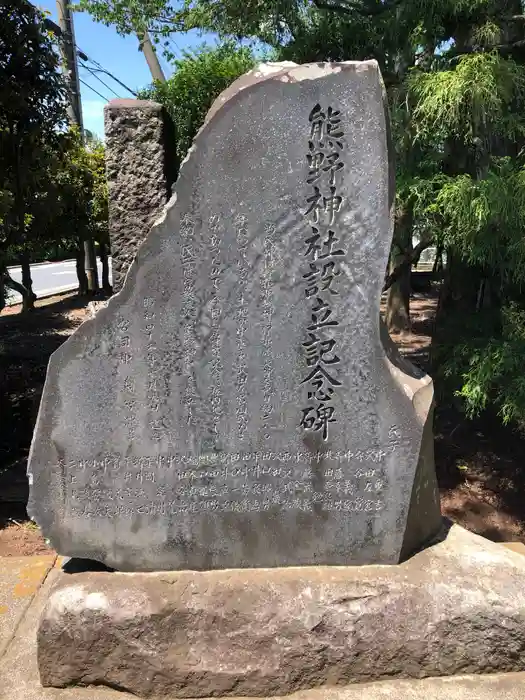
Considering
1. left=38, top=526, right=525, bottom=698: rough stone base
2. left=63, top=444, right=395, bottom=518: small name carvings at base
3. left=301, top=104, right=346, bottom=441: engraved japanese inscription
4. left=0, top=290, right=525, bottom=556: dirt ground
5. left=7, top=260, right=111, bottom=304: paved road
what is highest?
left=301, top=104, right=346, bottom=441: engraved japanese inscription

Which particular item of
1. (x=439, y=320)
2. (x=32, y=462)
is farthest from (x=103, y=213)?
(x=32, y=462)

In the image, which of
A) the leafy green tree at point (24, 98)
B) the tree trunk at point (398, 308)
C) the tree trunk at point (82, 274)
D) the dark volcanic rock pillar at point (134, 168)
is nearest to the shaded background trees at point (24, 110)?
the leafy green tree at point (24, 98)

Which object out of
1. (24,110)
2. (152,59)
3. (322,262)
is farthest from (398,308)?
(322,262)

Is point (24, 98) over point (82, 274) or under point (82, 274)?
over

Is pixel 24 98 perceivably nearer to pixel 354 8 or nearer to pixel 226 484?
pixel 354 8

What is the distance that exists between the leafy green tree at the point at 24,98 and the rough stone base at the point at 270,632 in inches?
128

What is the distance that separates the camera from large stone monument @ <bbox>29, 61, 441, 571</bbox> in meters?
2.25

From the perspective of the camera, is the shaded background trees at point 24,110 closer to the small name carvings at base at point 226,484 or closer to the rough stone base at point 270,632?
the small name carvings at base at point 226,484

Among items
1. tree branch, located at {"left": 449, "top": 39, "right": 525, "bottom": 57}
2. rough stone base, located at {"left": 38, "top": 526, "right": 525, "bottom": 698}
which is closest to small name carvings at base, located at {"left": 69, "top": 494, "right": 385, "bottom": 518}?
rough stone base, located at {"left": 38, "top": 526, "right": 525, "bottom": 698}

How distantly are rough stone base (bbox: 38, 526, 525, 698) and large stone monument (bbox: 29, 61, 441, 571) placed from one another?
0.56ft

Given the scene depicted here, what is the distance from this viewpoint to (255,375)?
2389mm

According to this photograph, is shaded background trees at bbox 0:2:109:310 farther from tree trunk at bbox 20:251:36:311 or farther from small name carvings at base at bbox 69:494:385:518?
tree trunk at bbox 20:251:36:311

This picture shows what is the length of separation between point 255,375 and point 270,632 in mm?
978

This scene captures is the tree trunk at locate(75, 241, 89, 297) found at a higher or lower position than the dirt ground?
higher
